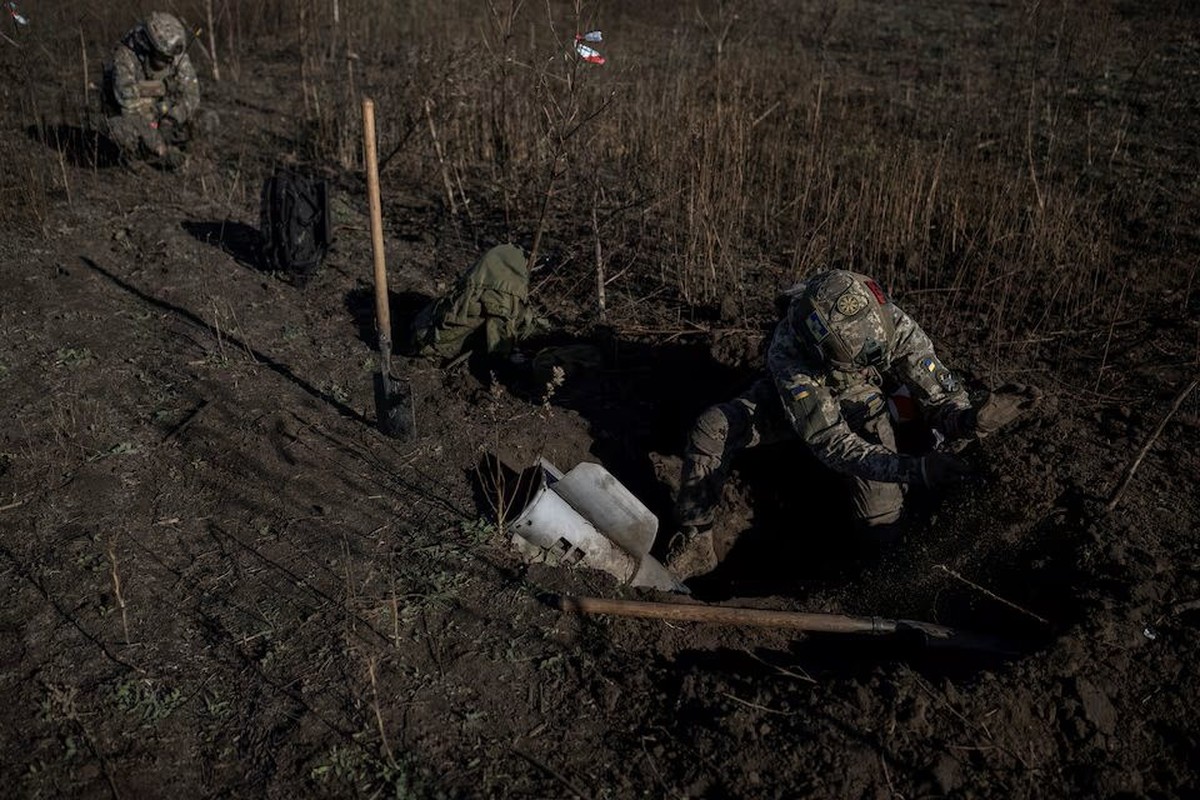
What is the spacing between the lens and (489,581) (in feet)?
12.0

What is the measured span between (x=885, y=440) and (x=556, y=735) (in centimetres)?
212

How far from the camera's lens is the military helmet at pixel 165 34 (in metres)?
7.32

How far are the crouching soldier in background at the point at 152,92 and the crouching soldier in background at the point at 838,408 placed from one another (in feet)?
17.7

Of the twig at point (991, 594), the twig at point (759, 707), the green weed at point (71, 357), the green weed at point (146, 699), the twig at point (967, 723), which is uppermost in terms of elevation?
the green weed at point (71, 357)

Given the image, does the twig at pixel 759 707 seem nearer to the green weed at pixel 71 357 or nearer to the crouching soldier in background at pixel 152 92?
the green weed at pixel 71 357

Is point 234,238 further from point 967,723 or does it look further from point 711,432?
point 967,723

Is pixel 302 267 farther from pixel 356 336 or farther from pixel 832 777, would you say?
pixel 832 777

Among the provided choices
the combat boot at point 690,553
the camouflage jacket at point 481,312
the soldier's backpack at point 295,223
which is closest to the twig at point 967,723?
the combat boot at point 690,553

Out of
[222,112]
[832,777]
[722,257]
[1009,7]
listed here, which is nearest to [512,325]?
[722,257]

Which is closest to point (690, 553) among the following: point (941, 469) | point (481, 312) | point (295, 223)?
point (941, 469)

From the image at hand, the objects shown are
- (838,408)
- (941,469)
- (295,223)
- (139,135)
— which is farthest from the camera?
(139,135)

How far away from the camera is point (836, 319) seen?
12.6 ft

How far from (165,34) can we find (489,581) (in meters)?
6.01

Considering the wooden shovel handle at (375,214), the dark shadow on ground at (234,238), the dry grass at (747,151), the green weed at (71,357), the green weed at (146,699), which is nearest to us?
the green weed at (146,699)
